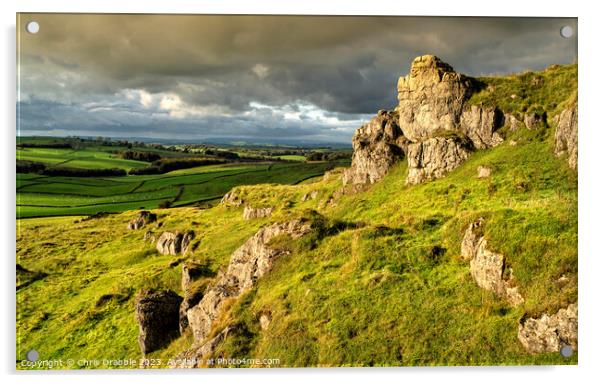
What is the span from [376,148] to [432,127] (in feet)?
12.2

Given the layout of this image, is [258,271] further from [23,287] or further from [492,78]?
[492,78]

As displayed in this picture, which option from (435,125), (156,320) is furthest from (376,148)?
(156,320)

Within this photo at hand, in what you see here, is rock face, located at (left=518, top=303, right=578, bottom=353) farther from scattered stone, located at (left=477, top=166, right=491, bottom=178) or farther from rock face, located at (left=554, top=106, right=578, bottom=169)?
scattered stone, located at (left=477, top=166, right=491, bottom=178)

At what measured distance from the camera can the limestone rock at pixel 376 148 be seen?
24.5 m

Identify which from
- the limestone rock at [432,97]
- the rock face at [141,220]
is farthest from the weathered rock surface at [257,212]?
the limestone rock at [432,97]

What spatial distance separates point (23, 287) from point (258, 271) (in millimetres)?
9001

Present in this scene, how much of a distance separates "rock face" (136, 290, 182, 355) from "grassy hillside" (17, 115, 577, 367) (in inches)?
20.9

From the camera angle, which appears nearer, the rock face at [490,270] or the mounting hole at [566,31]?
the rock face at [490,270]

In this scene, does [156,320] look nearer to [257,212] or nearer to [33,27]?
[33,27]

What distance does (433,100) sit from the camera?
22.7 meters

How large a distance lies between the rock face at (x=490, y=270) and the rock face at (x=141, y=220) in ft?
64.2

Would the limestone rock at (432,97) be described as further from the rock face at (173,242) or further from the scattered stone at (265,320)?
the rock face at (173,242)

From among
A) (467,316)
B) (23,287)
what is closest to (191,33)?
(23,287)

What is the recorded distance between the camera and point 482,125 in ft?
69.9
